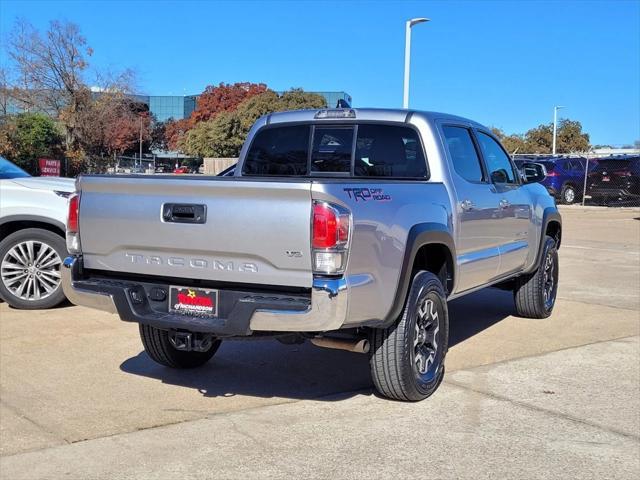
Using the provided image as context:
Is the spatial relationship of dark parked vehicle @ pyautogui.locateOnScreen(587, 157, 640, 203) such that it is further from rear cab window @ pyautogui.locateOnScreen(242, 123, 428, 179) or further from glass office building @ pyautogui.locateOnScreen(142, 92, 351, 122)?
glass office building @ pyautogui.locateOnScreen(142, 92, 351, 122)

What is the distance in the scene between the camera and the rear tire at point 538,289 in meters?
7.62

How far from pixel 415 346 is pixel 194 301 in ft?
5.33

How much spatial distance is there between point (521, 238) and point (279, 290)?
3608 millimetres

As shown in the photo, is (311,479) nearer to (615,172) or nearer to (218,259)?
(218,259)

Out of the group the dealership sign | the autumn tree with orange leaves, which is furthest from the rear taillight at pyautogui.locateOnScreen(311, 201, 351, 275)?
the autumn tree with orange leaves

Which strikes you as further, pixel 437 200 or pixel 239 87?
pixel 239 87

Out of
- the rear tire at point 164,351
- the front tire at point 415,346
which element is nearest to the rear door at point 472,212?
the front tire at point 415,346

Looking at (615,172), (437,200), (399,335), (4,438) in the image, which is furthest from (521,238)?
(615,172)

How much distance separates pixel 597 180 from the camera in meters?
→ 27.9

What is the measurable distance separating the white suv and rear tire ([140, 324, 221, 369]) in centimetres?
250

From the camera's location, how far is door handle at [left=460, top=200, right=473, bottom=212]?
5.52 metres

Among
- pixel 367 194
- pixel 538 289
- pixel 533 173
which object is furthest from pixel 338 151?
pixel 538 289

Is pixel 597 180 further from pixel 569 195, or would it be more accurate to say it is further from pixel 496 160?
pixel 496 160

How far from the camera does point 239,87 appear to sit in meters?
77.2
